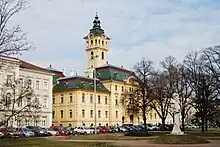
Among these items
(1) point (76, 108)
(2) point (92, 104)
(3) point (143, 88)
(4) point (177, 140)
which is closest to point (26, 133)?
(3) point (143, 88)

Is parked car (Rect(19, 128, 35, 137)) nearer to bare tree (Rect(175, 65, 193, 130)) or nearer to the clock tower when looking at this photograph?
bare tree (Rect(175, 65, 193, 130))

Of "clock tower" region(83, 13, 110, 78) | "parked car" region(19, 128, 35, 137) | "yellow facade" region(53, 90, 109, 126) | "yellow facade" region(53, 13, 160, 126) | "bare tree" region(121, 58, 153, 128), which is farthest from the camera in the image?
"clock tower" region(83, 13, 110, 78)

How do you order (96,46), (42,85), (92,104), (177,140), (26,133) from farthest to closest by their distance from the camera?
(96,46) < (92,104) < (42,85) < (26,133) < (177,140)

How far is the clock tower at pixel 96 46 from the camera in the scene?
12200 centimetres

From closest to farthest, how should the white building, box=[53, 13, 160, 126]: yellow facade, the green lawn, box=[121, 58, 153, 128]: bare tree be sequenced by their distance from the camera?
the green lawn, box=[121, 58, 153, 128]: bare tree, the white building, box=[53, 13, 160, 126]: yellow facade

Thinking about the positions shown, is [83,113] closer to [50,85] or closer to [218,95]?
[50,85]

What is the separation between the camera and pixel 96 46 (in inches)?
4781

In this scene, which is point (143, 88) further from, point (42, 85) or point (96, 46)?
point (96, 46)

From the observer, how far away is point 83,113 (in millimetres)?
98000

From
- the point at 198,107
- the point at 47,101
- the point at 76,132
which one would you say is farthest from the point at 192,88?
the point at 47,101

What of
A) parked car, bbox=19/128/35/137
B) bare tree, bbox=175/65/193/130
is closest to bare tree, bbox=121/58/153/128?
bare tree, bbox=175/65/193/130

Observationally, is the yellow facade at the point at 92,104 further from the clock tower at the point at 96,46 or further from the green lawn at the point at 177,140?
the green lawn at the point at 177,140

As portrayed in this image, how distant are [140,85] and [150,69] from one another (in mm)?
3195

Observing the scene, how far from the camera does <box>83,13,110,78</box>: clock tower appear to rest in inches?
4803
